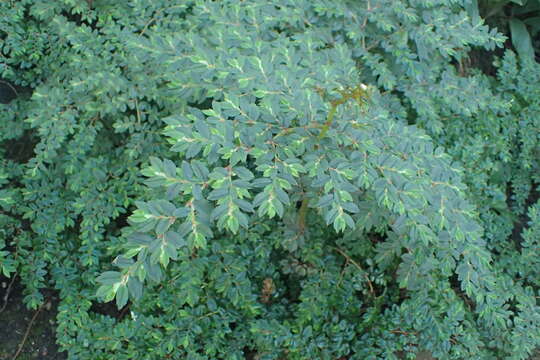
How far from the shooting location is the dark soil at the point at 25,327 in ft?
7.34

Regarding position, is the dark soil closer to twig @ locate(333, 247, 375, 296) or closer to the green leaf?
twig @ locate(333, 247, 375, 296)

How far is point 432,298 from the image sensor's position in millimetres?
2152

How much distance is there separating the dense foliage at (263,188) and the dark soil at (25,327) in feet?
0.71

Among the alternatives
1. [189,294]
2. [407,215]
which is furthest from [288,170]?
[189,294]

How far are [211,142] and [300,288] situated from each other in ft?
3.67

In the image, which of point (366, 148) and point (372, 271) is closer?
point (366, 148)

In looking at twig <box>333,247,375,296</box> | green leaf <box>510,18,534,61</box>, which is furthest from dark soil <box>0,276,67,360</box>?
green leaf <box>510,18,534,61</box>

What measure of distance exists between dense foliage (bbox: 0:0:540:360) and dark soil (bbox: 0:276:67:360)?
0.71 feet

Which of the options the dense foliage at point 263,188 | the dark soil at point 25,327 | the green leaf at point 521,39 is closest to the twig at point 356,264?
the dense foliage at point 263,188

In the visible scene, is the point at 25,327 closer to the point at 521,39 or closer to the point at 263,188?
the point at 263,188

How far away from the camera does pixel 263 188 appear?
5.43 feet

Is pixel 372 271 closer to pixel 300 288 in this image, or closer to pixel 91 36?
pixel 300 288

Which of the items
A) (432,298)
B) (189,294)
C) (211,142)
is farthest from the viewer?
(432,298)

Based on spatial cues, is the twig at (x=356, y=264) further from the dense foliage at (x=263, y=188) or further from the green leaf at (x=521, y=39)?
the green leaf at (x=521, y=39)
